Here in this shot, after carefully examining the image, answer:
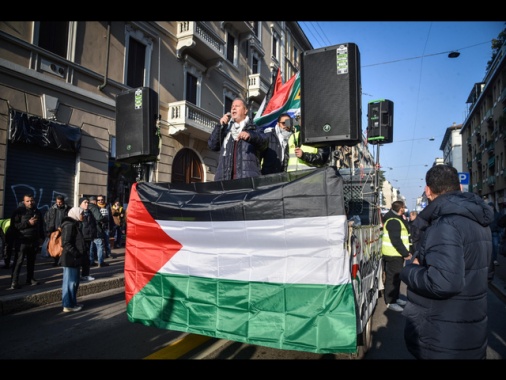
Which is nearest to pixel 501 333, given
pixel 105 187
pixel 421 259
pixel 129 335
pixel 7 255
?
pixel 421 259

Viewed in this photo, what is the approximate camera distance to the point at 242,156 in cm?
375

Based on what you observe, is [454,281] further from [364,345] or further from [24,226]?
[24,226]

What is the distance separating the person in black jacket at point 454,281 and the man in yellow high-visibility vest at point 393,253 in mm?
3346

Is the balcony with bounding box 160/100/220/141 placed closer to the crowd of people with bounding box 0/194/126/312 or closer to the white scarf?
the crowd of people with bounding box 0/194/126/312

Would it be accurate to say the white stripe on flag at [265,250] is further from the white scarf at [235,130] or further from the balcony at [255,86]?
the balcony at [255,86]

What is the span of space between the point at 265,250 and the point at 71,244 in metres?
3.77

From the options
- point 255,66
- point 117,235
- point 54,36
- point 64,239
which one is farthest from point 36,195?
point 255,66

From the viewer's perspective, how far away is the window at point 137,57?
12602 millimetres

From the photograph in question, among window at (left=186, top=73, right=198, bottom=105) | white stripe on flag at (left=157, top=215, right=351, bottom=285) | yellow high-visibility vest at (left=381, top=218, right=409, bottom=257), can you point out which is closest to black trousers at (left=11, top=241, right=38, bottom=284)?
white stripe on flag at (left=157, top=215, right=351, bottom=285)

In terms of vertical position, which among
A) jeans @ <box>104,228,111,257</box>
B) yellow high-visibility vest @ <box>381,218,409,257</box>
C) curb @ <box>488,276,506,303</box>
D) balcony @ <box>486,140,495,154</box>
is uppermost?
balcony @ <box>486,140,495,154</box>

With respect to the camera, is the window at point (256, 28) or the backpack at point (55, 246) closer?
the backpack at point (55, 246)

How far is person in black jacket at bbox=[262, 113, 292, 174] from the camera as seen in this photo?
14.0 feet

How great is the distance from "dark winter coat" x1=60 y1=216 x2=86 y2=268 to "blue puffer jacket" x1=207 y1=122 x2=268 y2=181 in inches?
110

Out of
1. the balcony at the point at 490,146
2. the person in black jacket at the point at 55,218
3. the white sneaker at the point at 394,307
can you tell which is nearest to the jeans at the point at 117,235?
the person in black jacket at the point at 55,218
